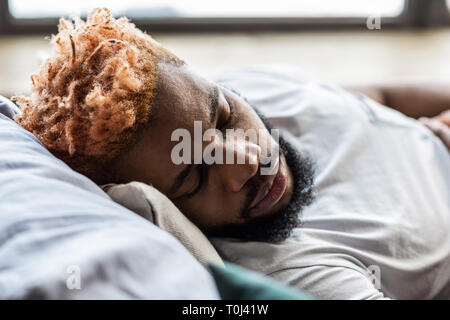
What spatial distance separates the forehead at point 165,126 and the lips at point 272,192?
0.50 ft

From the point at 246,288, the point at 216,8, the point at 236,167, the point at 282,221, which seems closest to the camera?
the point at 246,288

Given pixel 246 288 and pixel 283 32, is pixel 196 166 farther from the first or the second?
pixel 283 32

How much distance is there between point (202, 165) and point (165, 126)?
0.09m

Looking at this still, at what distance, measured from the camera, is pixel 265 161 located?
83cm

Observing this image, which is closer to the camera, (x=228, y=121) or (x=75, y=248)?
(x=75, y=248)

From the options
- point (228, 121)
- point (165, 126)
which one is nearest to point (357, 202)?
point (228, 121)

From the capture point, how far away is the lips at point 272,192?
814mm

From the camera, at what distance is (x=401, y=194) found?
39.3 inches

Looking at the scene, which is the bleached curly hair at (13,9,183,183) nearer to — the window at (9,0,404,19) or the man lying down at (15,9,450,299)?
the man lying down at (15,9,450,299)
